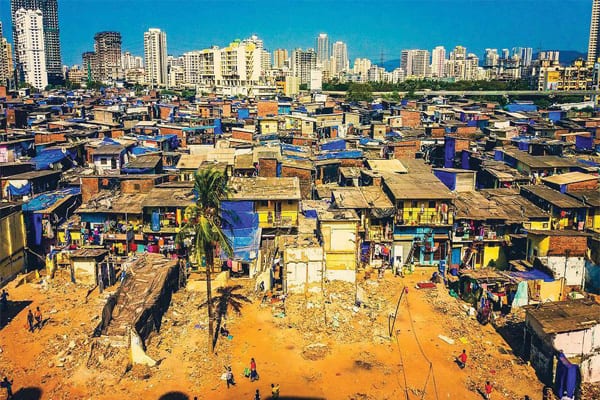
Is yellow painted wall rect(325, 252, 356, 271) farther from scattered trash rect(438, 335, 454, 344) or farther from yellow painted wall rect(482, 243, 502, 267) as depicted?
yellow painted wall rect(482, 243, 502, 267)

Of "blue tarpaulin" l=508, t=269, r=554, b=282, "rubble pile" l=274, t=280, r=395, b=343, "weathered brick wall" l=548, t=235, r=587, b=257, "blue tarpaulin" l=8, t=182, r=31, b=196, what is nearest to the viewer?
"rubble pile" l=274, t=280, r=395, b=343

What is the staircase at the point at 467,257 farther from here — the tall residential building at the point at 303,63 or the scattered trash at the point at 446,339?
the tall residential building at the point at 303,63

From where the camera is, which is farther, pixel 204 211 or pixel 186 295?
pixel 186 295

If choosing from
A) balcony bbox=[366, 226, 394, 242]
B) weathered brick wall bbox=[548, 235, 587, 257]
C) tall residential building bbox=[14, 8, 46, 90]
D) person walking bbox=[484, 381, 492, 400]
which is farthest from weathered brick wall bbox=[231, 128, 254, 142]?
tall residential building bbox=[14, 8, 46, 90]

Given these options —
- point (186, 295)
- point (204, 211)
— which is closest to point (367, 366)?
point (204, 211)

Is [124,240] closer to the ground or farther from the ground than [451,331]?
farther from the ground

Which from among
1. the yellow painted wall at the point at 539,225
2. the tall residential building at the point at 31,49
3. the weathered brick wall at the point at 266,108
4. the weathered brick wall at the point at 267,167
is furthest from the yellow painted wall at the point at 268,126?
the tall residential building at the point at 31,49

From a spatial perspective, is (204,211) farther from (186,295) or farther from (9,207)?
Result: (9,207)
